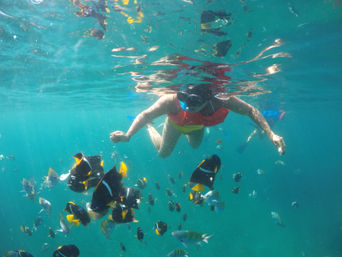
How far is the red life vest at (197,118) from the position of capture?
649 centimetres

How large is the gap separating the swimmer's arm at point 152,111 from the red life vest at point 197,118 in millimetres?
384

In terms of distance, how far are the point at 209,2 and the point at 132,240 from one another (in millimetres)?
18459

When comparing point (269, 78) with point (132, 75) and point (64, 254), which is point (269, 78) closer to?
point (132, 75)

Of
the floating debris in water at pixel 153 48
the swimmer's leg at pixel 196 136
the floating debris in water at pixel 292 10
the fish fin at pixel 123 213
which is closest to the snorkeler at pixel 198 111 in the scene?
the swimmer's leg at pixel 196 136

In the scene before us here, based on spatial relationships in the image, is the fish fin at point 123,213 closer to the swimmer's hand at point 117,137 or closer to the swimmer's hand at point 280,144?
the swimmer's hand at point 117,137

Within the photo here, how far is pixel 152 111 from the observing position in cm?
620

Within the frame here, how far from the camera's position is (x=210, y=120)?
662 centimetres

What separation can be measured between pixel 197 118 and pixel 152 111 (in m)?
1.52

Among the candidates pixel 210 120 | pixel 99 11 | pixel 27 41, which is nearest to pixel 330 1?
pixel 210 120

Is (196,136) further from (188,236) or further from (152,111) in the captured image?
(188,236)

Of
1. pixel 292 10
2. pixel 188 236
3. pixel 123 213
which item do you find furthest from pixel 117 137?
pixel 292 10

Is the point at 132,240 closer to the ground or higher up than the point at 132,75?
closer to the ground

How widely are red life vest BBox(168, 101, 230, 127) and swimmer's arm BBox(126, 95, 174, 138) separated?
15.1 inches

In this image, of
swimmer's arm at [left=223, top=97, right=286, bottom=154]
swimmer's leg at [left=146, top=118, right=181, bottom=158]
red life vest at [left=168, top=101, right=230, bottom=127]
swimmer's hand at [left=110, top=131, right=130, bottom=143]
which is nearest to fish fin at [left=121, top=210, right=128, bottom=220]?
swimmer's hand at [left=110, top=131, right=130, bottom=143]
